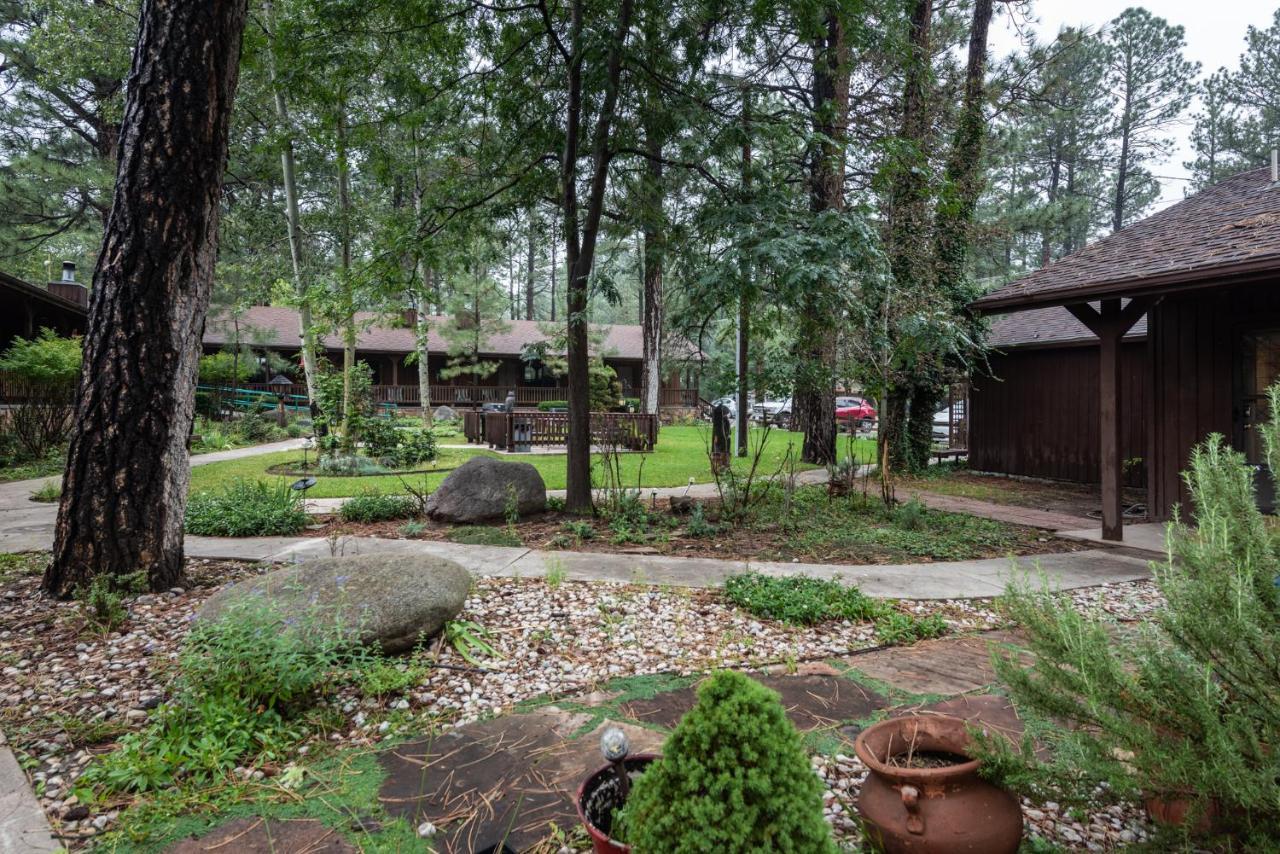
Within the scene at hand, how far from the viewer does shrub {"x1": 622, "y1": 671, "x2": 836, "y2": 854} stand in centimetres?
129

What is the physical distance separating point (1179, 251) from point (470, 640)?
701 cm

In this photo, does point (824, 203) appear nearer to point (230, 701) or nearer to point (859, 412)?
point (230, 701)

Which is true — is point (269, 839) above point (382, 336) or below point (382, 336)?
below

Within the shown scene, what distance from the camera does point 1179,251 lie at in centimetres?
620

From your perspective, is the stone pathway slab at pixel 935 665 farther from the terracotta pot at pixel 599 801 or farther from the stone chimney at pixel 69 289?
the stone chimney at pixel 69 289

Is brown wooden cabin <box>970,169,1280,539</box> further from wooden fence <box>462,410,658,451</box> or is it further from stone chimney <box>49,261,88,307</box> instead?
stone chimney <box>49,261,88,307</box>

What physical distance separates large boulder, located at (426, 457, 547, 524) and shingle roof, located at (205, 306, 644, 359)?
13.7 m

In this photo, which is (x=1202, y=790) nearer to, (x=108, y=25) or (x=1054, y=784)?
(x=1054, y=784)

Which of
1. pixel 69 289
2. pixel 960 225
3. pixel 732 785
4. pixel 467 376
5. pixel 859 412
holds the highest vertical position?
pixel 69 289

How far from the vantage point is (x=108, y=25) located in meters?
12.8

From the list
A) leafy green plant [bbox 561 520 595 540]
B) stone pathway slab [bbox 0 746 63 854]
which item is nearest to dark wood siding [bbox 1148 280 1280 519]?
leafy green plant [bbox 561 520 595 540]

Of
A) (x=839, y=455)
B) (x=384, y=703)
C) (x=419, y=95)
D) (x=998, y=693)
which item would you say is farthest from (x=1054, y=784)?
(x=839, y=455)

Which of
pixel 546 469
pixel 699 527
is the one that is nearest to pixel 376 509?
pixel 699 527

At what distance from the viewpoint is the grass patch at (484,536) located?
5910mm
